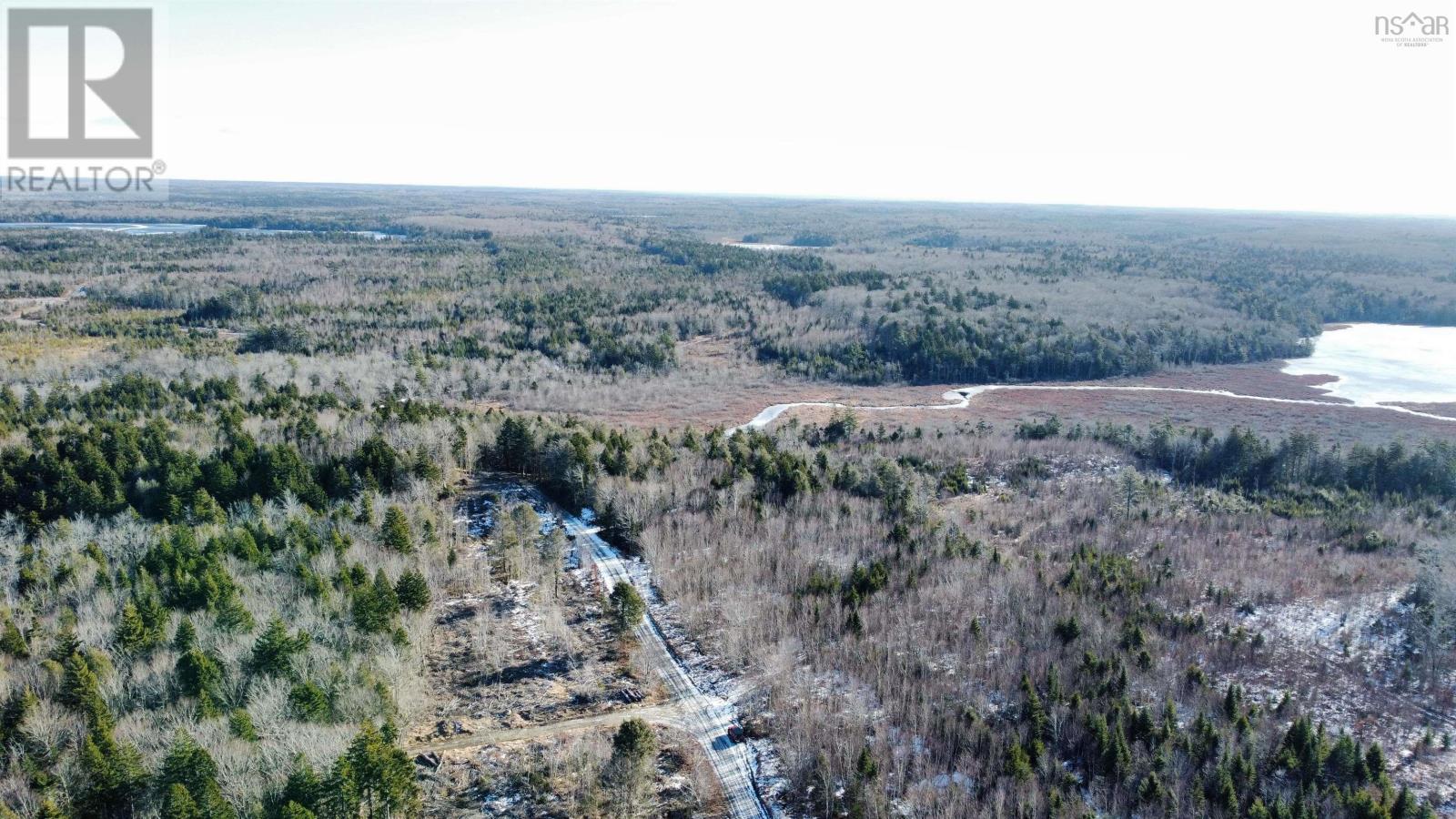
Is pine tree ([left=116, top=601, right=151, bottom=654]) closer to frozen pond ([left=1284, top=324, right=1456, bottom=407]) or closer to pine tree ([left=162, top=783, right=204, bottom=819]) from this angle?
pine tree ([left=162, top=783, right=204, bottom=819])

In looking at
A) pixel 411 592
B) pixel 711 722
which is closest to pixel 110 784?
pixel 411 592

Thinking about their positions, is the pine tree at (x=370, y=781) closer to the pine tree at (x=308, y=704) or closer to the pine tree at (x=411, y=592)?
the pine tree at (x=308, y=704)

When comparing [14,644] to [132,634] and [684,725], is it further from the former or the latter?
[684,725]

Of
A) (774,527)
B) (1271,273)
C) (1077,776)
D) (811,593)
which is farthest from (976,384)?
(1271,273)

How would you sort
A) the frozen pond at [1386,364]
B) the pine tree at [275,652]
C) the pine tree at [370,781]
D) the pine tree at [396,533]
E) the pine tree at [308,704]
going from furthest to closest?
the frozen pond at [1386,364]
the pine tree at [396,533]
the pine tree at [275,652]
the pine tree at [308,704]
the pine tree at [370,781]

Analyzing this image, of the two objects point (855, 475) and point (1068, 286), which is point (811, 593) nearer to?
point (855, 475)

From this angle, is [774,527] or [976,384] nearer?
[774,527]

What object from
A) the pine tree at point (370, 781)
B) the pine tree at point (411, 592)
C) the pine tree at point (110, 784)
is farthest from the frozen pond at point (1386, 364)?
the pine tree at point (110, 784)

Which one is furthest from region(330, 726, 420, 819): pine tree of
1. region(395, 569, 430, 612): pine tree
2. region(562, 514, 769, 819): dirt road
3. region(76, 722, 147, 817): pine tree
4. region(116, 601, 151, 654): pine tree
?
region(116, 601, 151, 654): pine tree
